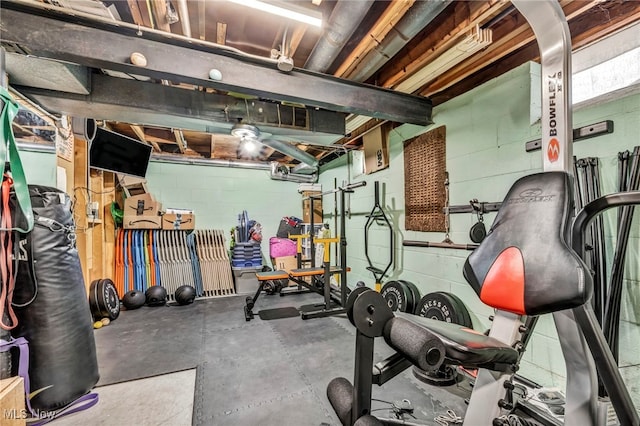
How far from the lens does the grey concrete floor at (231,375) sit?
1930mm

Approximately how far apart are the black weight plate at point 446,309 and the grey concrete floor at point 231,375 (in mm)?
581

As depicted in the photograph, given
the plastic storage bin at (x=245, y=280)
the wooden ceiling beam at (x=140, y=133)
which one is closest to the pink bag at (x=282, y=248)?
the plastic storage bin at (x=245, y=280)

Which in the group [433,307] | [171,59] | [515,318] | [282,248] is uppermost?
[171,59]

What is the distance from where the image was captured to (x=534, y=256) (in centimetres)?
109

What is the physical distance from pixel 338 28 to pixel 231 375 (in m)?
2.93

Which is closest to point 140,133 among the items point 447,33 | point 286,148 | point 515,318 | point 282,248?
point 286,148

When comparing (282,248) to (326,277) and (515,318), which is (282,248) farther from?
(515,318)

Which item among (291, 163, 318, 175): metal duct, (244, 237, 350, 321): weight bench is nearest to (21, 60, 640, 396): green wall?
(244, 237, 350, 321): weight bench

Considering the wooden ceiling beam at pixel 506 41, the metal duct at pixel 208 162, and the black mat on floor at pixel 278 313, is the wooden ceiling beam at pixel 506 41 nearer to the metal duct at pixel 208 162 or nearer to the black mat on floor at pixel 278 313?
the black mat on floor at pixel 278 313

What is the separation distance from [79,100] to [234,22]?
5.12 ft

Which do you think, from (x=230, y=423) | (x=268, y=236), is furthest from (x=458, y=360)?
(x=268, y=236)

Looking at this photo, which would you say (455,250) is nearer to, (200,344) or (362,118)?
(362,118)

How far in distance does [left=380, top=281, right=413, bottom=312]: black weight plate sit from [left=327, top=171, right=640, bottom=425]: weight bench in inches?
74.7

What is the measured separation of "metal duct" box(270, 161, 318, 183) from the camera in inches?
247
